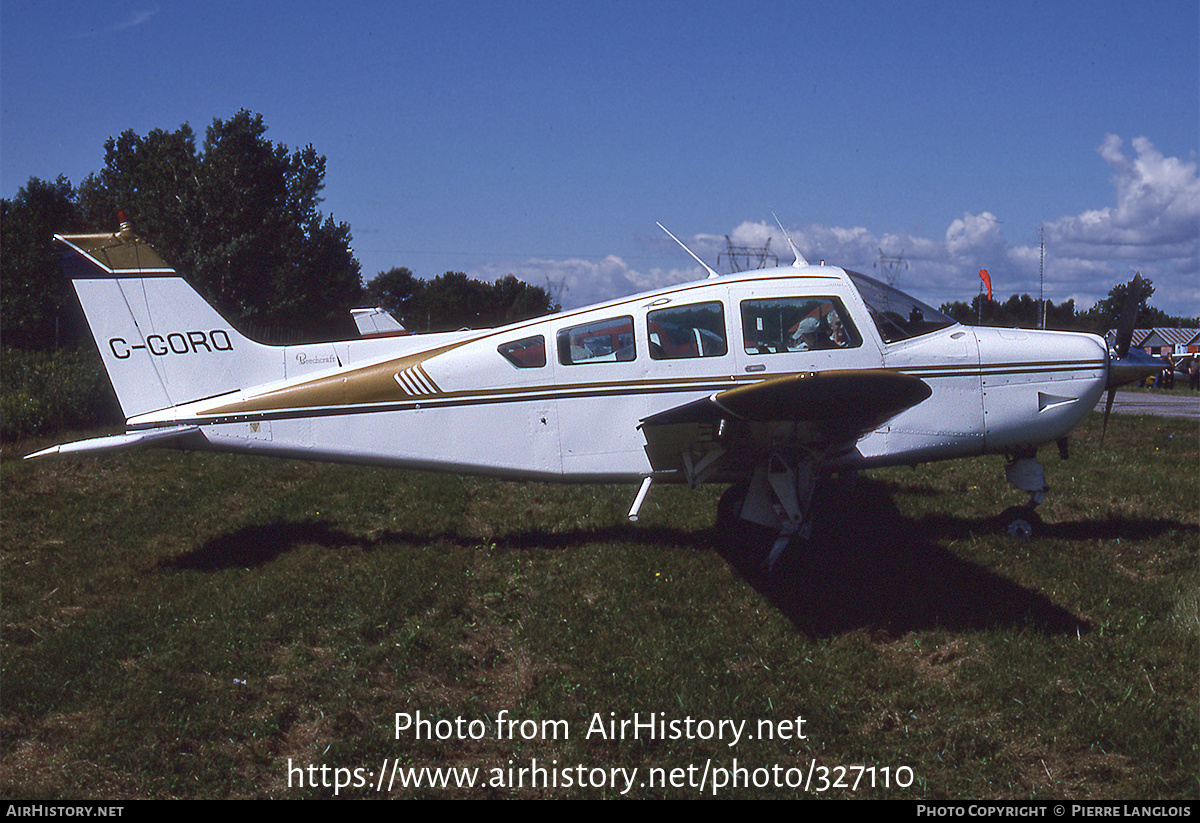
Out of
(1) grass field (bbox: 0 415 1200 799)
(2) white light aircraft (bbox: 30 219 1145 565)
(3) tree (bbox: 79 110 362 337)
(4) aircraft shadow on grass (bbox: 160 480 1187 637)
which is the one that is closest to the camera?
(1) grass field (bbox: 0 415 1200 799)

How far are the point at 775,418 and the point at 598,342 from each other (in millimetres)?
1880

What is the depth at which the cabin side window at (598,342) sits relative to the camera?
22.2ft

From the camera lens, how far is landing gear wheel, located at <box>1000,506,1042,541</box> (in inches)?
286

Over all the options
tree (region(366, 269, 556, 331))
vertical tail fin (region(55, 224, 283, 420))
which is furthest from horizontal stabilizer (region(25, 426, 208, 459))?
tree (region(366, 269, 556, 331))

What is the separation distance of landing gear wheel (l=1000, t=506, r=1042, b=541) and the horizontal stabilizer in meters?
7.71

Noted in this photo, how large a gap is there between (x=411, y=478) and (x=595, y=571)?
14.4 feet

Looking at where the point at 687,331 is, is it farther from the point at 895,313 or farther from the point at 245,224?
the point at 245,224

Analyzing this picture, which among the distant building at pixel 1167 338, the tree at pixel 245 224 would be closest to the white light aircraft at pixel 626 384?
the tree at pixel 245 224

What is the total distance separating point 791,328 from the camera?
664cm

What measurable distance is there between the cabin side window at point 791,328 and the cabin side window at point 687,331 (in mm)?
234

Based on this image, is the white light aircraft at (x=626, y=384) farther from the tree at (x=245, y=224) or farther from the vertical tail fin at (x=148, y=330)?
the tree at (x=245, y=224)

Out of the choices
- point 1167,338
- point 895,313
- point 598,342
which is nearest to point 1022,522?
point 895,313

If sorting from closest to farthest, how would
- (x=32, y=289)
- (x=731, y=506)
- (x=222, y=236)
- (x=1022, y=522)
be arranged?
1. (x=1022, y=522)
2. (x=731, y=506)
3. (x=222, y=236)
4. (x=32, y=289)

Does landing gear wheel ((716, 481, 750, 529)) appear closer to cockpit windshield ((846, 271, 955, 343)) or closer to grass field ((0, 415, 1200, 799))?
grass field ((0, 415, 1200, 799))
